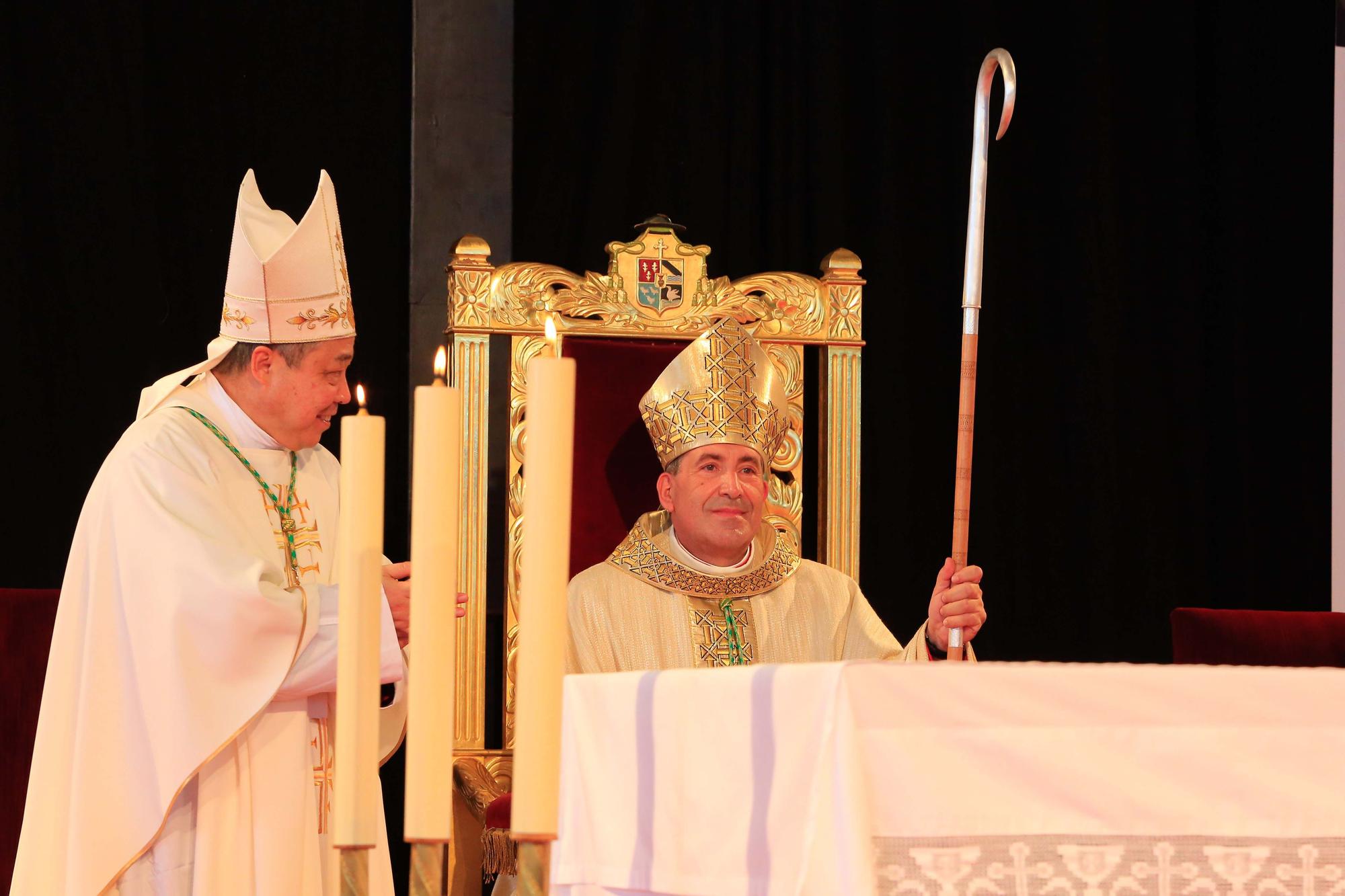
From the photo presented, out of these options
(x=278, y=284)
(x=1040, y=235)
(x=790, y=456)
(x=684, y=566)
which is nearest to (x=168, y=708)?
(x=278, y=284)

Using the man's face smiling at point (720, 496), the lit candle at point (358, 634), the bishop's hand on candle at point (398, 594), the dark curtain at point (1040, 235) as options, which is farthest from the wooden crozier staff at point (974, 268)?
the dark curtain at point (1040, 235)

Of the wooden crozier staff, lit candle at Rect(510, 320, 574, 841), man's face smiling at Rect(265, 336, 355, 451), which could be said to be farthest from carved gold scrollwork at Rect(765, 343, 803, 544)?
lit candle at Rect(510, 320, 574, 841)

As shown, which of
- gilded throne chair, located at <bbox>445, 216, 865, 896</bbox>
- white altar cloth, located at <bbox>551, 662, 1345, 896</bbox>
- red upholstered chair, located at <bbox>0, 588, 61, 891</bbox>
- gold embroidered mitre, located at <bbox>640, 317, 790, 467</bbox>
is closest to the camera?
white altar cloth, located at <bbox>551, 662, 1345, 896</bbox>

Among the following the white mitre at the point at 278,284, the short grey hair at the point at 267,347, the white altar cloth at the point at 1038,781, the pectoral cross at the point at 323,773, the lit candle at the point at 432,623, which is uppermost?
the white mitre at the point at 278,284

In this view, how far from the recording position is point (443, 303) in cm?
394

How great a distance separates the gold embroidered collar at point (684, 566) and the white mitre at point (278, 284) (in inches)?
32.2

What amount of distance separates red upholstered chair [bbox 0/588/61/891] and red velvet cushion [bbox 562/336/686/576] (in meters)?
1.19

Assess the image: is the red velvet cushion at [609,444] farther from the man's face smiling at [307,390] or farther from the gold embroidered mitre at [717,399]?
the man's face smiling at [307,390]

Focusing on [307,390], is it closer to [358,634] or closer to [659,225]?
[659,225]

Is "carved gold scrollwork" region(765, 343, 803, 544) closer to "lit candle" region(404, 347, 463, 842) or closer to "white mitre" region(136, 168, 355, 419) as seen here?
"white mitre" region(136, 168, 355, 419)

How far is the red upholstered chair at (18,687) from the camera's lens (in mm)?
3283

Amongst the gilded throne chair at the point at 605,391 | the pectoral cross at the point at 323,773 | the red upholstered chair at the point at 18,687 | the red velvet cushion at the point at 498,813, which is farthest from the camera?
the gilded throne chair at the point at 605,391

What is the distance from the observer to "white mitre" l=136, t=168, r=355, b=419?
3125mm

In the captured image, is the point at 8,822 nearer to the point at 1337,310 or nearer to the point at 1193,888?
the point at 1193,888
